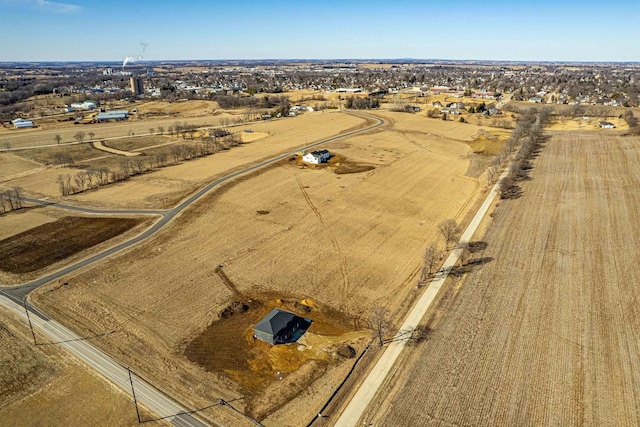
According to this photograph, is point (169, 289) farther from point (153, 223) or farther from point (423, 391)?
point (423, 391)

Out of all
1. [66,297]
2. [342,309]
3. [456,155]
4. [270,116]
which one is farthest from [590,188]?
[270,116]

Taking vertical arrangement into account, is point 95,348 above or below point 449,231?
below

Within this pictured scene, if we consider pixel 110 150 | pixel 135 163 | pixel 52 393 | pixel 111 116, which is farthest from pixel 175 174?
pixel 111 116

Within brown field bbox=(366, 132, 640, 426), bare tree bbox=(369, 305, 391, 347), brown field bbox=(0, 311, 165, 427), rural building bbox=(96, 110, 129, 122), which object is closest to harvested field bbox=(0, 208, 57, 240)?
brown field bbox=(0, 311, 165, 427)

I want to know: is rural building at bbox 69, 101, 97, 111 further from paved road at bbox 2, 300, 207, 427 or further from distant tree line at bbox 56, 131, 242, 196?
paved road at bbox 2, 300, 207, 427

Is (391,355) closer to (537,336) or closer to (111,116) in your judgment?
(537,336)

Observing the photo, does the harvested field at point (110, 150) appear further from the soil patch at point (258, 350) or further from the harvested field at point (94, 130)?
the soil patch at point (258, 350)
